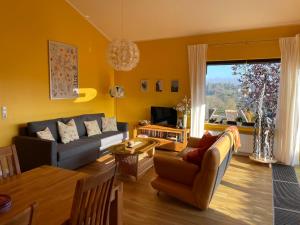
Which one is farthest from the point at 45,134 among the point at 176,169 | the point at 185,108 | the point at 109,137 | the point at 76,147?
the point at 185,108

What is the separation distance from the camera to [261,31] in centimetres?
456

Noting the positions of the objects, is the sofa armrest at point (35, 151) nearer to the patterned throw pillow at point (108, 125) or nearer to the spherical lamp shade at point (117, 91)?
the patterned throw pillow at point (108, 125)

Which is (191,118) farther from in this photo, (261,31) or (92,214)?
(92,214)

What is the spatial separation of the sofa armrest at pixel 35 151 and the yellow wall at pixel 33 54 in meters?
0.34

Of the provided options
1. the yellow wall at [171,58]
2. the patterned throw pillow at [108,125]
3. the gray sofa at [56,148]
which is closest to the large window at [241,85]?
the yellow wall at [171,58]

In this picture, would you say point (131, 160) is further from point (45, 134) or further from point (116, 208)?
point (116, 208)

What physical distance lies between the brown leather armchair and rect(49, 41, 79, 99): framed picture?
2806 millimetres

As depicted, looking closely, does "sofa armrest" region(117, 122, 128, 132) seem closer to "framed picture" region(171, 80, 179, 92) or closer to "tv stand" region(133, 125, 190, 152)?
"tv stand" region(133, 125, 190, 152)

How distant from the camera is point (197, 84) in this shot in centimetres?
509

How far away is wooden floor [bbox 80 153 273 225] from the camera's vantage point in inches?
101

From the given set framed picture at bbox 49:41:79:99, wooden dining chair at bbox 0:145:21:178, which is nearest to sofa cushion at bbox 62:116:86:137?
framed picture at bbox 49:41:79:99

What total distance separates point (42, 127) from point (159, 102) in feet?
9.50

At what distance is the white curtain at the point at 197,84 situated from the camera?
503 centimetres

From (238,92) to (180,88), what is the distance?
1.34 meters
